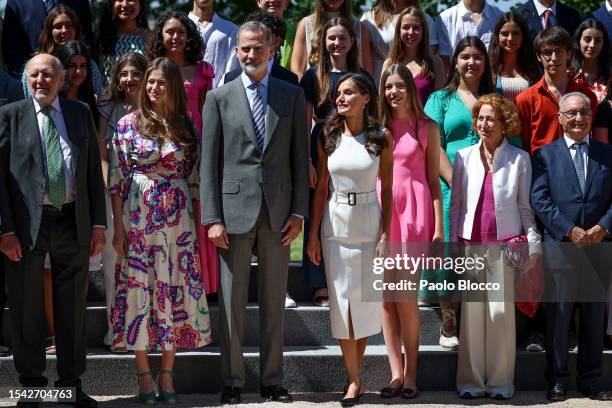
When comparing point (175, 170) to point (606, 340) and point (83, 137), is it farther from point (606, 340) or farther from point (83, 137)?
point (606, 340)

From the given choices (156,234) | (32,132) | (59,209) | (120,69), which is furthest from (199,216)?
(32,132)

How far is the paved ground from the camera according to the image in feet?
23.9

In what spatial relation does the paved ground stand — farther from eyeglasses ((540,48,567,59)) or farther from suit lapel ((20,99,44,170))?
eyeglasses ((540,48,567,59))

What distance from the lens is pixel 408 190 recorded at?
7684 mm

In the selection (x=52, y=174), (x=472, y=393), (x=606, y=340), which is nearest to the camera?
(x=52, y=174)

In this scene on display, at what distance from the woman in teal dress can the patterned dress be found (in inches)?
71.3

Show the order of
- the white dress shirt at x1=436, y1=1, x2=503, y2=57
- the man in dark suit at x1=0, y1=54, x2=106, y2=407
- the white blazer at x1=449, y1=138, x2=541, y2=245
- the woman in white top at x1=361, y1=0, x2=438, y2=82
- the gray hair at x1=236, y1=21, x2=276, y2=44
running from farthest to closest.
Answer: the white dress shirt at x1=436, y1=1, x2=503, y2=57 → the woman in white top at x1=361, y1=0, x2=438, y2=82 → the white blazer at x1=449, y1=138, x2=541, y2=245 → the gray hair at x1=236, y1=21, x2=276, y2=44 → the man in dark suit at x1=0, y1=54, x2=106, y2=407

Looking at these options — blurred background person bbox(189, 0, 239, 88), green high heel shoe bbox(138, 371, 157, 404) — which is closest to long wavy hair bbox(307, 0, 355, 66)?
blurred background person bbox(189, 0, 239, 88)

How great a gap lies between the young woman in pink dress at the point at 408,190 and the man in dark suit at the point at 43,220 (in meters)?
2.01

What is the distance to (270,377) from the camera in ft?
24.1

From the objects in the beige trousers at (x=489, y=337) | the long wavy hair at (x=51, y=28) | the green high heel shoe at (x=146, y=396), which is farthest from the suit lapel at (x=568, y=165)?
the long wavy hair at (x=51, y=28)

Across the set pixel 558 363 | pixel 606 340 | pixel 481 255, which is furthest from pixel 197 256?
pixel 606 340

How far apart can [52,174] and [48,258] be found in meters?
0.92

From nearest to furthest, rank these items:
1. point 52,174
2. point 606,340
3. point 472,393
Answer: point 52,174 → point 472,393 → point 606,340
